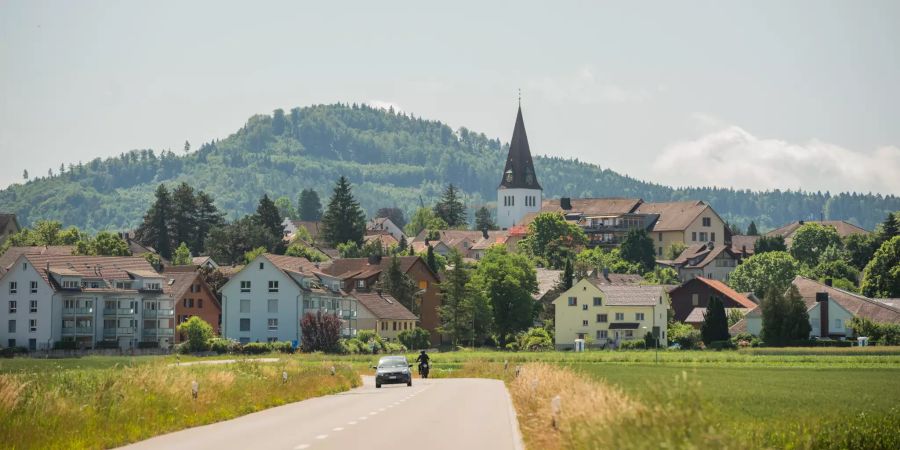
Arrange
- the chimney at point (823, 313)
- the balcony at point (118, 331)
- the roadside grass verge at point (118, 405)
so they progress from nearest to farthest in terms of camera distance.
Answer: the roadside grass verge at point (118, 405)
the balcony at point (118, 331)
the chimney at point (823, 313)

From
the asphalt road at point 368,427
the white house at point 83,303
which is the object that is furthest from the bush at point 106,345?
the asphalt road at point 368,427

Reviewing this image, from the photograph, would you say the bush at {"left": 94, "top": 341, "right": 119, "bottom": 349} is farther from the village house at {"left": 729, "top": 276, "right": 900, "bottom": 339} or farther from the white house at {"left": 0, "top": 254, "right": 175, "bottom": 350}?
the village house at {"left": 729, "top": 276, "right": 900, "bottom": 339}

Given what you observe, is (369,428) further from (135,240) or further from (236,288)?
(135,240)

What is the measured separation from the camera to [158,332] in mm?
120938

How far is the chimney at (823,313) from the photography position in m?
117

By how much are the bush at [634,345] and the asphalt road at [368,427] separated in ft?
245

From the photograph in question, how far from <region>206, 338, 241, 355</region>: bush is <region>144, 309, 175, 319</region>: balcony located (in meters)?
18.0

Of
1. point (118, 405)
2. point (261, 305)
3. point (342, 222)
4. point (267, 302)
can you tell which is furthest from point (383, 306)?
point (118, 405)

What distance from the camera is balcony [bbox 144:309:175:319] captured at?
120312 mm

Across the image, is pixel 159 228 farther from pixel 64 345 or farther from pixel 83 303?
pixel 64 345

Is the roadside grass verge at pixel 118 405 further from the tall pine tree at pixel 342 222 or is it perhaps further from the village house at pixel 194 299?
the tall pine tree at pixel 342 222

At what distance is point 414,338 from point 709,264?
3261 inches

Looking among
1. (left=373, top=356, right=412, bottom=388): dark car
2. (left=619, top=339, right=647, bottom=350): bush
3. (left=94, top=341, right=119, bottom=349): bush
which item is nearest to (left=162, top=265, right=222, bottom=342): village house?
(left=94, top=341, right=119, bottom=349): bush

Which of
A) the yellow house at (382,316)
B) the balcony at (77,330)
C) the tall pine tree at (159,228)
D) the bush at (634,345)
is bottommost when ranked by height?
the bush at (634,345)
